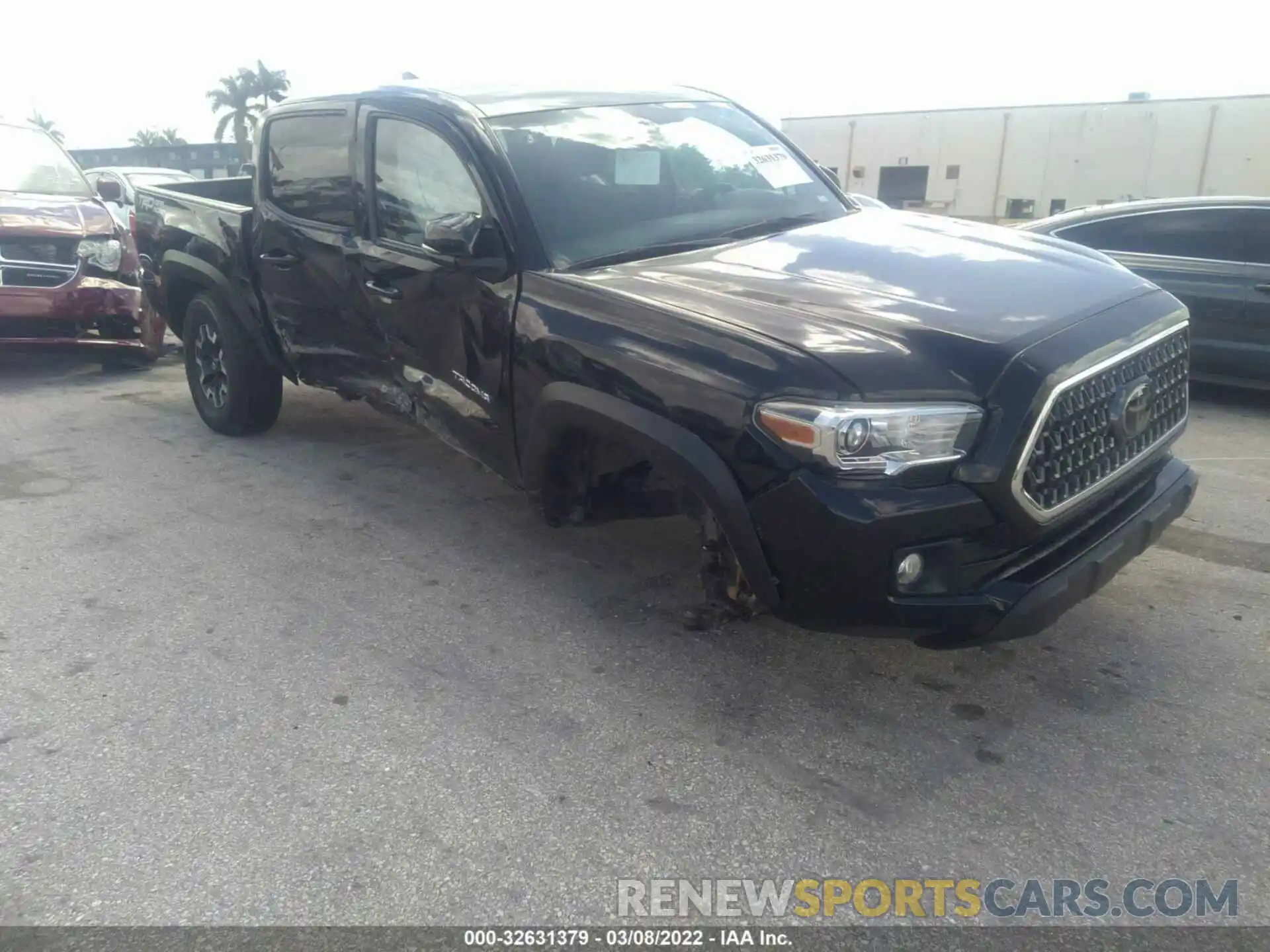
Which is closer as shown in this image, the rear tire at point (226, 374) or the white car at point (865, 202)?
the white car at point (865, 202)

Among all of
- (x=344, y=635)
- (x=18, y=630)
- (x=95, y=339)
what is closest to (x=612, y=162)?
(x=344, y=635)

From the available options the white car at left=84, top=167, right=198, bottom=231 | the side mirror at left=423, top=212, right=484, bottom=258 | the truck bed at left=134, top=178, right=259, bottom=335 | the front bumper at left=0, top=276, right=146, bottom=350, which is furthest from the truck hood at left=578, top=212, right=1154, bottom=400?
the white car at left=84, top=167, right=198, bottom=231

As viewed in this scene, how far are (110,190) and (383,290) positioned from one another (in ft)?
16.8

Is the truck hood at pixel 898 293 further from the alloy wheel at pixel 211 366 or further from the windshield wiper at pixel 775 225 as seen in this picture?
the alloy wheel at pixel 211 366

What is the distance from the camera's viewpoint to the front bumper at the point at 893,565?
2.68 metres

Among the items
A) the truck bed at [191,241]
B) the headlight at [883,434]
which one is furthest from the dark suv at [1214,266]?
the truck bed at [191,241]

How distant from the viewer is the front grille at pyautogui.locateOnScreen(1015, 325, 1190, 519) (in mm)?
2775

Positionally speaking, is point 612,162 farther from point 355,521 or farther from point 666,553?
point 355,521

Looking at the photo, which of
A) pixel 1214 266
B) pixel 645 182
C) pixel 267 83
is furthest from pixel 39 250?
pixel 267 83

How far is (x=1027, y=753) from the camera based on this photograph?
2957mm

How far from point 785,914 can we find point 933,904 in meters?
0.35

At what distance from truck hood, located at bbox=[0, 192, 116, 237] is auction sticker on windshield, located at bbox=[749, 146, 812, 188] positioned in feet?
18.5

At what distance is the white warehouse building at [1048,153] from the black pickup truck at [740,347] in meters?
19.6

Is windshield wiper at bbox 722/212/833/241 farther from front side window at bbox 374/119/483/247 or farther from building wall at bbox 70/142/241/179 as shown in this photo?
building wall at bbox 70/142/241/179
